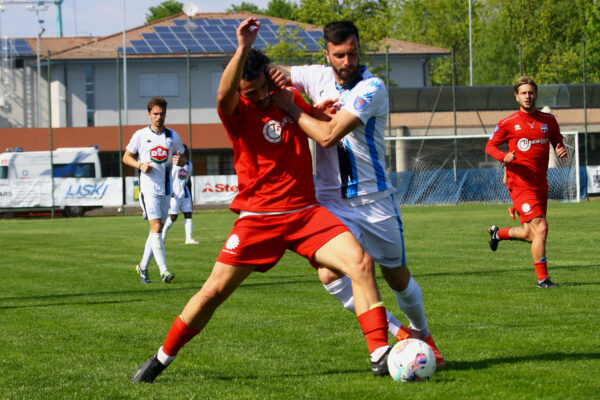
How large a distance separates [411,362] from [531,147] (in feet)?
18.4

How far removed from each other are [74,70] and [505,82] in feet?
108

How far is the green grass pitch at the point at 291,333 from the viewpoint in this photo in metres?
4.95

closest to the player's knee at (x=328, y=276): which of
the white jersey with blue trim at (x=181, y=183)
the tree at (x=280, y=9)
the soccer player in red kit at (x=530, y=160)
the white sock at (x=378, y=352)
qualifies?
the white sock at (x=378, y=352)

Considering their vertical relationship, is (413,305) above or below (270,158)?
below

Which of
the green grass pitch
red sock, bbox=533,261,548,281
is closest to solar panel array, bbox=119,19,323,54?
the green grass pitch

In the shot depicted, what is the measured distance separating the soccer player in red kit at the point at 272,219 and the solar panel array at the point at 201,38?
44.7m

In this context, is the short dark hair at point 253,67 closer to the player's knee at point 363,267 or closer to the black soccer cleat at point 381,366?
the player's knee at point 363,267

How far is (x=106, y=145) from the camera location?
44.2m

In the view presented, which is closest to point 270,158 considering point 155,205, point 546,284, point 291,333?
point 291,333

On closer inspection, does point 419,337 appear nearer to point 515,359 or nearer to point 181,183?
point 515,359

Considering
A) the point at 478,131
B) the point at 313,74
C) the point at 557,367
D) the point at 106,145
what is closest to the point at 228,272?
the point at 313,74

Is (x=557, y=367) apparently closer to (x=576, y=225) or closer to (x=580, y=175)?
(x=576, y=225)

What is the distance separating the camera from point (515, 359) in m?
5.53

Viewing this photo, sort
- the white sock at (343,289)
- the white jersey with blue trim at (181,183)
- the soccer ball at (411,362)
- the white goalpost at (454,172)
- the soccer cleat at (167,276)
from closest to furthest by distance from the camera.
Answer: the soccer ball at (411,362) < the white sock at (343,289) < the soccer cleat at (167,276) < the white jersey with blue trim at (181,183) < the white goalpost at (454,172)
